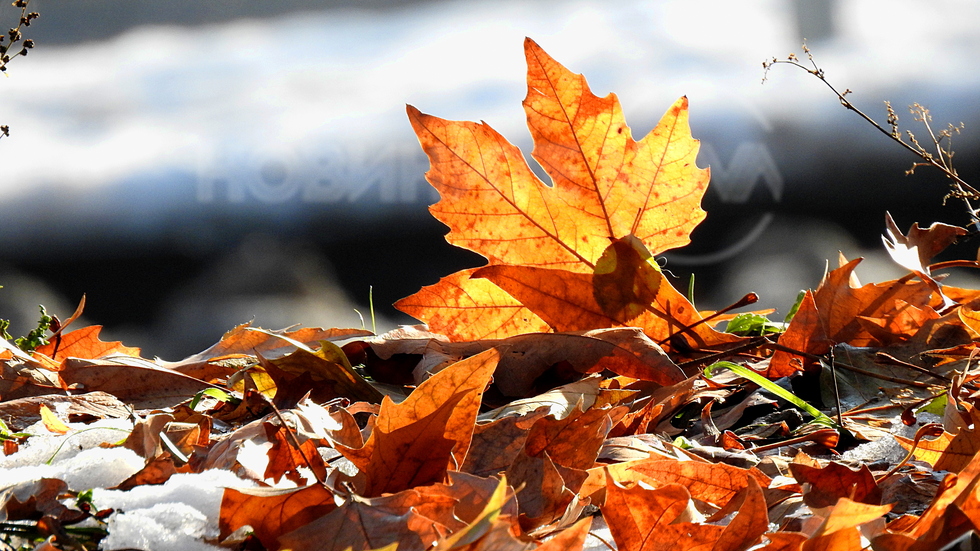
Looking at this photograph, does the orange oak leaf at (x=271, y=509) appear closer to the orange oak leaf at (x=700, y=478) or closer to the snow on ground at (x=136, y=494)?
the snow on ground at (x=136, y=494)

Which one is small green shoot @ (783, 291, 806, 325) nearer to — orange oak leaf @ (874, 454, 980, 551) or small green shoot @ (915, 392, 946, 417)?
small green shoot @ (915, 392, 946, 417)

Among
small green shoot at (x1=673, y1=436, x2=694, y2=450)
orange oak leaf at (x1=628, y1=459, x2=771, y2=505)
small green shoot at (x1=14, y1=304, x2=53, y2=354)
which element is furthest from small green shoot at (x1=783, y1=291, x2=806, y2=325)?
small green shoot at (x1=14, y1=304, x2=53, y2=354)

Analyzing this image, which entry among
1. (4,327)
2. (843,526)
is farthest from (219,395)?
(843,526)

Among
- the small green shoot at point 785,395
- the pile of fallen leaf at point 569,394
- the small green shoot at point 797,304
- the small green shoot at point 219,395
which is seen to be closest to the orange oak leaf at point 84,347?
the pile of fallen leaf at point 569,394

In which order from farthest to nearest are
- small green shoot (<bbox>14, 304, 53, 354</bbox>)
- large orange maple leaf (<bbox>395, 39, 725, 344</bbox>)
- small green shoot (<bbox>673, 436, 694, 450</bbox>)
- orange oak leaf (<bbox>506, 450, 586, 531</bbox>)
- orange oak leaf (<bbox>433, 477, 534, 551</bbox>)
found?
small green shoot (<bbox>14, 304, 53, 354</bbox>)
large orange maple leaf (<bbox>395, 39, 725, 344</bbox>)
small green shoot (<bbox>673, 436, 694, 450</bbox>)
orange oak leaf (<bbox>506, 450, 586, 531</bbox>)
orange oak leaf (<bbox>433, 477, 534, 551</bbox>)

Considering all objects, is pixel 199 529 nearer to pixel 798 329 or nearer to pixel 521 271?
pixel 521 271

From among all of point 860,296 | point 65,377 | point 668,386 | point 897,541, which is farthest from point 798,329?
point 65,377
